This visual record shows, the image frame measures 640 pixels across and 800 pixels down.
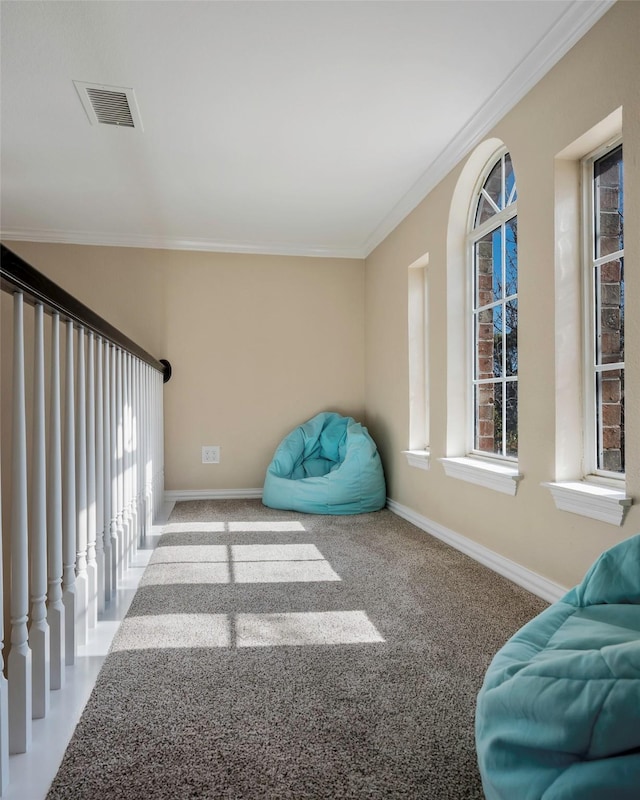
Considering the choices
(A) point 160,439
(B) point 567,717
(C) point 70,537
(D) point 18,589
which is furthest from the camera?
(A) point 160,439

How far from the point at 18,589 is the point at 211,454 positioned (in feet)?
11.3

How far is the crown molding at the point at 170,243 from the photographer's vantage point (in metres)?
4.27

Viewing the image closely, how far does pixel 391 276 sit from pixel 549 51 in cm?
204

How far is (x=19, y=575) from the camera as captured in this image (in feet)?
3.66

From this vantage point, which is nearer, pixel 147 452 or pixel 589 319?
pixel 589 319

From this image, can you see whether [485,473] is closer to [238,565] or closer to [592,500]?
[592,500]

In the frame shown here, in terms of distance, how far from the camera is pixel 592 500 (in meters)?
1.84

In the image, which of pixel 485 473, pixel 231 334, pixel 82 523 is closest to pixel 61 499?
pixel 82 523

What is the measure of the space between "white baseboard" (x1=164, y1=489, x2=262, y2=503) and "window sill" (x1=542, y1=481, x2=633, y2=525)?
9.35 ft

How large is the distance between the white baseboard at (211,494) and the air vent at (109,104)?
271 cm

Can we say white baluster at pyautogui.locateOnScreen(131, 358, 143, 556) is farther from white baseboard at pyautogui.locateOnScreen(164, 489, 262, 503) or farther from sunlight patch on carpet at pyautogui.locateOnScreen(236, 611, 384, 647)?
white baseboard at pyautogui.locateOnScreen(164, 489, 262, 503)

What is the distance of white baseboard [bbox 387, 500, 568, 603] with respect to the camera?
6.84 ft

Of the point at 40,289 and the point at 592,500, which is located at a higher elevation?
the point at 40,289

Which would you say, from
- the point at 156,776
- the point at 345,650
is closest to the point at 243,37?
the point at 345,650
